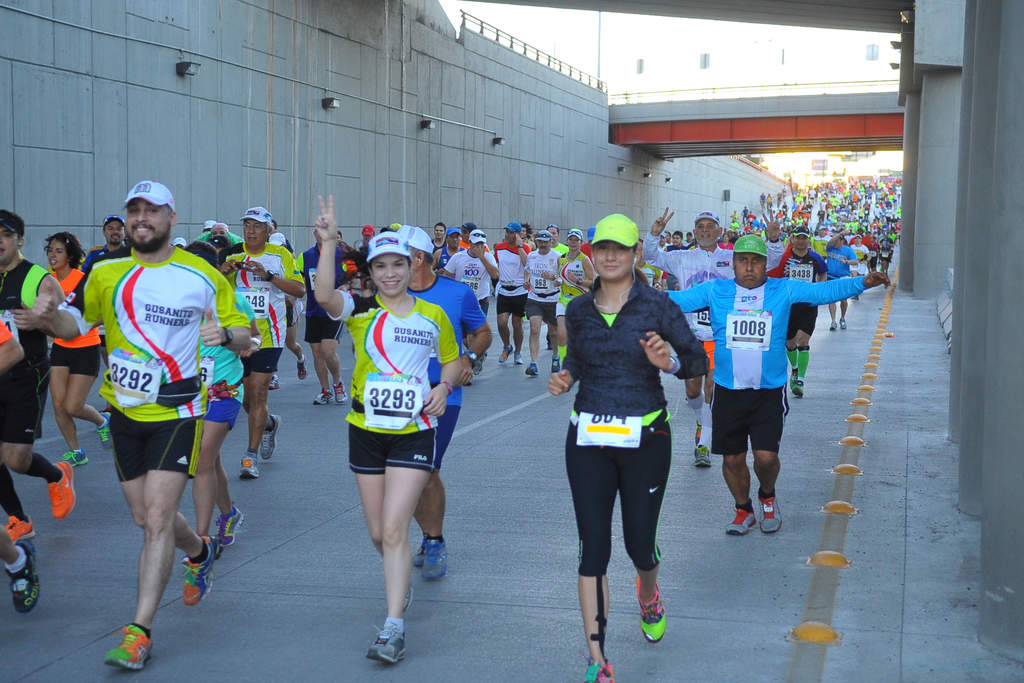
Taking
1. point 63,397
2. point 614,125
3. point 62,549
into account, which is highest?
point 614,125

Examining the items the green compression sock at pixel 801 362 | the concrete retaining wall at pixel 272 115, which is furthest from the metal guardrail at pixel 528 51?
the green compression sock at pixel 801 362

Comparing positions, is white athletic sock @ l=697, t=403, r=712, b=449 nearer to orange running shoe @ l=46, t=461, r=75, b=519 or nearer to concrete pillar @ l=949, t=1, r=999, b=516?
concrete pillar @ l=949, t=1, r=999, b=516

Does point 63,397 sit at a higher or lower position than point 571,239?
lower

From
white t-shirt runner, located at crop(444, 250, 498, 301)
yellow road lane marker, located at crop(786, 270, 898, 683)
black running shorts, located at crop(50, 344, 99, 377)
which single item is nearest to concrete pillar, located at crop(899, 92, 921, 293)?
white t-shirt runner, located at crop(444, 250, 498, 301)

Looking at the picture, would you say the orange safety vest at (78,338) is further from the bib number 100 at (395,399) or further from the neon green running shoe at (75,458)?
the bib number 100 at (395,399)

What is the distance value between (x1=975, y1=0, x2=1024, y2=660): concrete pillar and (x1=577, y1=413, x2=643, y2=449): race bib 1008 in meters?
1.60

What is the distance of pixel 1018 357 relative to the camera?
5.00 metres

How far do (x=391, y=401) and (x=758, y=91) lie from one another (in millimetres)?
49045

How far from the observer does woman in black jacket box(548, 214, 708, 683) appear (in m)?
4.72

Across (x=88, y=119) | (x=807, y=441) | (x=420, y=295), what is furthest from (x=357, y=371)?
(x=88, y=119)

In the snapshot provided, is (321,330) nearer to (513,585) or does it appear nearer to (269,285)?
(269,285)

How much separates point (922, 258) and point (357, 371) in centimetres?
3317

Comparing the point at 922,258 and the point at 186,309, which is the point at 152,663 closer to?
the point at 186,309

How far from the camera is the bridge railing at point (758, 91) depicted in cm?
5003
